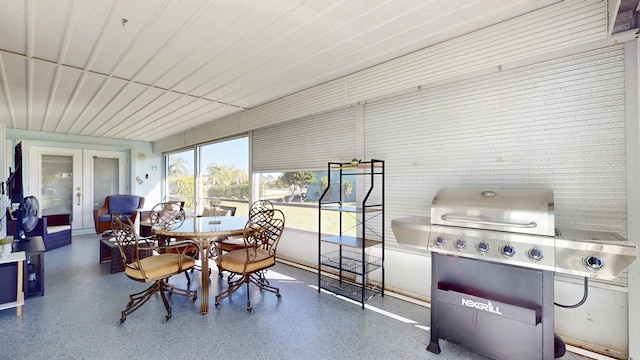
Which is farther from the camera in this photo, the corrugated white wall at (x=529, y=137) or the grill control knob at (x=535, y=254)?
the corrugated white wall at (x=529, y=137)

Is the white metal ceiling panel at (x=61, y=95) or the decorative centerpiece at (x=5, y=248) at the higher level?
the white metal ceiling panel at (x=61, y=95)

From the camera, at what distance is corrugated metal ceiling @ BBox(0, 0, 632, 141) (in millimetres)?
2021

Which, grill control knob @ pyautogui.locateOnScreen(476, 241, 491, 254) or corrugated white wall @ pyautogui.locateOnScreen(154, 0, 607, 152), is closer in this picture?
grill control knob @ pyautogui.locateOnScreen(476, 241, 491, 254)

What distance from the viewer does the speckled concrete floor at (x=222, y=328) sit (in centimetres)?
213

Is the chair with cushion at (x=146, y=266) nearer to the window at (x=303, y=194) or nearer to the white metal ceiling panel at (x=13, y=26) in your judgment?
the white metal ceiling panel at (x=13, y=26)

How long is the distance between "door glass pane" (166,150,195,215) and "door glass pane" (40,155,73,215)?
218cm

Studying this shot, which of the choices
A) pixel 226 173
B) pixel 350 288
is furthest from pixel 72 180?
pixel 350 288

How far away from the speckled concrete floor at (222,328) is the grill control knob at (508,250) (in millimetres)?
893

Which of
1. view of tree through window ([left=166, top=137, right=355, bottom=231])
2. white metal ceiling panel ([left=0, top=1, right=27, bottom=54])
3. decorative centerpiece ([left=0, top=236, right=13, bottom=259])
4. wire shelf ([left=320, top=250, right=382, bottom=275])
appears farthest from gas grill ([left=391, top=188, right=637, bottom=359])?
decorative centerpiece ([left=0, top=236, right=13, bottom=259])

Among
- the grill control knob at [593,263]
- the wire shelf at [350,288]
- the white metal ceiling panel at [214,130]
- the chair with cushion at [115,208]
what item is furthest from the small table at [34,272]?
the grill control knob at [593,263]

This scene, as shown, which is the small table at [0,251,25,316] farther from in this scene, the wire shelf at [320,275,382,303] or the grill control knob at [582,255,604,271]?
the grill control knob at [582,255,604,271]

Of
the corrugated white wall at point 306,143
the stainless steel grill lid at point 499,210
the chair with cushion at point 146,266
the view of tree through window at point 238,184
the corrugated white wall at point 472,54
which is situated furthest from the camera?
the view of tree through window at point 238,184

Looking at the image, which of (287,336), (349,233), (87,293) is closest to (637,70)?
(349,233)

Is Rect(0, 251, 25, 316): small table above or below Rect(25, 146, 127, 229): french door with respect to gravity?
below
